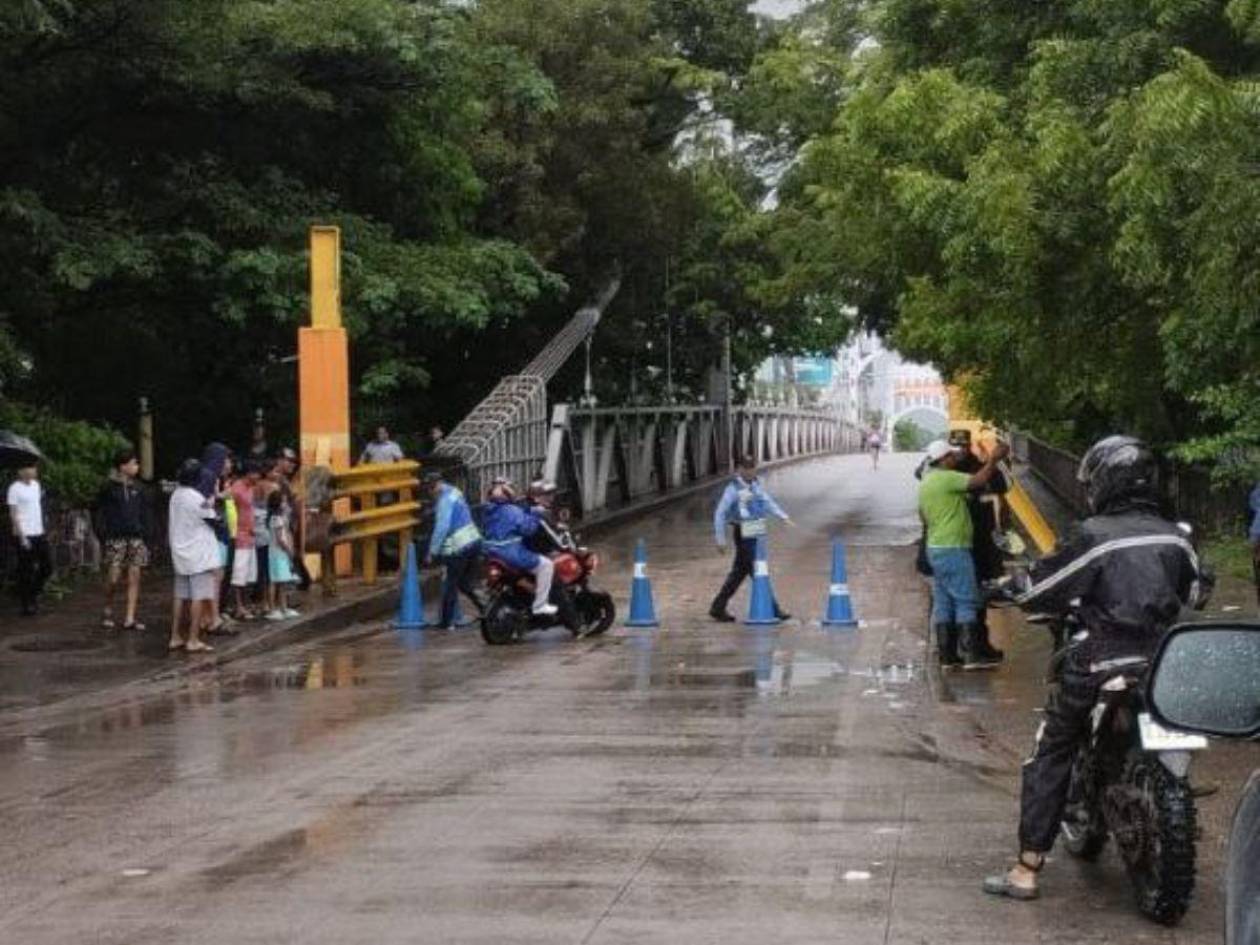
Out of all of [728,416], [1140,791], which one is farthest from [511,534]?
[728,416]

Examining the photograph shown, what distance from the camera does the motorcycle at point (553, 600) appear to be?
55.2ft

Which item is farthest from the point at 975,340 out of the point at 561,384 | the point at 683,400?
the point at 683,400

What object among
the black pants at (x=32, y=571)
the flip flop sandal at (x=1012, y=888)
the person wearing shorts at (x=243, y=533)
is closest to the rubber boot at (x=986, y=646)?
the person wearing shorts at (x=243, y=533)

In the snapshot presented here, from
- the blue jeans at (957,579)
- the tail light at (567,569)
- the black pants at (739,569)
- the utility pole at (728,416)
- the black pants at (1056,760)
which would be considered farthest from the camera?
the utility pole at (728,416)

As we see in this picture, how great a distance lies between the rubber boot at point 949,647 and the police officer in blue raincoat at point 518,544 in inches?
154

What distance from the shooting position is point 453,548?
707 inches

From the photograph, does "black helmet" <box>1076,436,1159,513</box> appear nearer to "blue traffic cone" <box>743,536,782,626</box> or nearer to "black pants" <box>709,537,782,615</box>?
"blue traffic cone" <box>743,536,782,626</box>

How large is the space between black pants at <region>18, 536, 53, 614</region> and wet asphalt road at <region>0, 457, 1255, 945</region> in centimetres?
308

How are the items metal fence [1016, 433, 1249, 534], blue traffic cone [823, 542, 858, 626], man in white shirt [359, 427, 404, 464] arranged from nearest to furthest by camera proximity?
blue traffic cone [823, 542, 858, 626] → metal fence [1016, 433, 1249, 534] → man in white shirt [359, 427, 404, 464]

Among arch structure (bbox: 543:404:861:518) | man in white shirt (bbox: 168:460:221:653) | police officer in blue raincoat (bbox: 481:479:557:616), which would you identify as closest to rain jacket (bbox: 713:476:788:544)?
police officer in blue raincoat (bbox: 481:479:557:616)

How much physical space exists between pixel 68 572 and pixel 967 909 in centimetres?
1594

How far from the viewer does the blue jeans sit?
14.3 meters

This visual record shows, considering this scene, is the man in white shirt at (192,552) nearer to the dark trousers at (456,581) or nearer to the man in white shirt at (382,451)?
the dark trousers at (456,581)

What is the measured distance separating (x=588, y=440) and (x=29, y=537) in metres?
16.7
